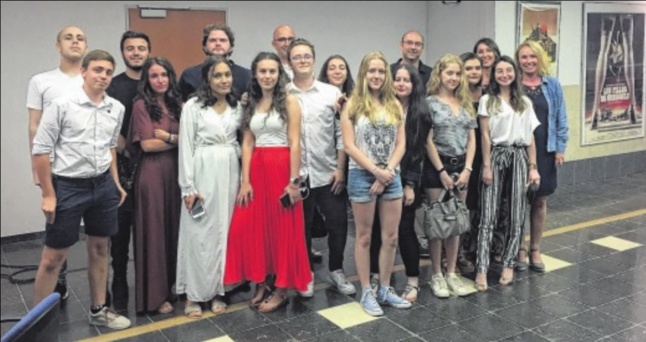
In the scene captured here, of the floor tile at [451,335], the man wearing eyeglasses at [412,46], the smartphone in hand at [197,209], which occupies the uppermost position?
the man wearing eyeglasses at [412,46]

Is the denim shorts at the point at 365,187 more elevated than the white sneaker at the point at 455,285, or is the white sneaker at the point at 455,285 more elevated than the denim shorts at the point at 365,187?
the denim shorts at the point at 365,187

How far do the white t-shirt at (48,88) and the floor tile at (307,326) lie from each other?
5.87 ft

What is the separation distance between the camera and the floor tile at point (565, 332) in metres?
3.43

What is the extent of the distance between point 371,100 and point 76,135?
5.19 feet

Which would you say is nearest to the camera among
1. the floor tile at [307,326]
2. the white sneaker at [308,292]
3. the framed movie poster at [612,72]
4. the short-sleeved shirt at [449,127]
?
the floor tile at [307,326]

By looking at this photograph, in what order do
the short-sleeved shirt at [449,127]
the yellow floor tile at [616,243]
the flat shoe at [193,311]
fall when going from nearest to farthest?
the flat shoe at [193,311] < the short-sleeved shirt at [449,127] < the yellow floor tile at [616,243]

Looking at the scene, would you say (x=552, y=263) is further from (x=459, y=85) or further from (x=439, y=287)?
(x=459, y=85)

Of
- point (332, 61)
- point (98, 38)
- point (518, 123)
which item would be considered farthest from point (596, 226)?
point (98, 38)

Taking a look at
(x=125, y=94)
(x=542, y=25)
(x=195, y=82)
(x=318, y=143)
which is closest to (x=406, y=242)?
(x=318, y=143)

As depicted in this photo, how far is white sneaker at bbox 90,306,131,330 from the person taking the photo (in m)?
3.62

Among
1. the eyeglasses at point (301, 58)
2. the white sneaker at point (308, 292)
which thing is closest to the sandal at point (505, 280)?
the white sneaker at point (308, 292)

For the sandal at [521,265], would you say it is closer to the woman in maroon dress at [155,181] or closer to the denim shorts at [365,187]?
the denim shorts at [365,187]

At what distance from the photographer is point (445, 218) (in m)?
3.88

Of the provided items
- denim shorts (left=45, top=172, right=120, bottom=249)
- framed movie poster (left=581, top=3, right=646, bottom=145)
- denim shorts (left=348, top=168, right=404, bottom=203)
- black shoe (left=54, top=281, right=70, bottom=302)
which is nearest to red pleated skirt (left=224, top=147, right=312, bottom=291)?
denim shorts (left=348, top=168, right=404, bottom=203)
